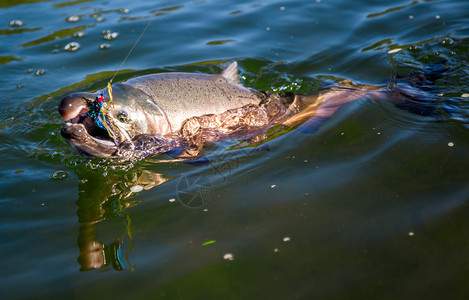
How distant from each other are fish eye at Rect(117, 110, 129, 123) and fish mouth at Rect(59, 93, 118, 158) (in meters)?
0.13

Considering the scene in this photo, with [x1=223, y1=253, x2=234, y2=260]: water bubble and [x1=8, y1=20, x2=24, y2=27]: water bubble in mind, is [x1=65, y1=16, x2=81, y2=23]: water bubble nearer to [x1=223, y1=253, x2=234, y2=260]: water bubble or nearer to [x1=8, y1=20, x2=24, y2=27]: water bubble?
[x1=8, y1=20, x2=24, y2=27]: water bubble

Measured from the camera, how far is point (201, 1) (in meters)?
8.42

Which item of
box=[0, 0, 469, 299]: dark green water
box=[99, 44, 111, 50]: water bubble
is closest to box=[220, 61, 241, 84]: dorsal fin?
box=[0, 0, 469, 299]: dark green water

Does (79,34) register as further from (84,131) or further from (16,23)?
(84,131)

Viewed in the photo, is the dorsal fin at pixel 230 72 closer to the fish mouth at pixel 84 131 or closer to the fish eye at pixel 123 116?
the fish eye at pixel 123 116

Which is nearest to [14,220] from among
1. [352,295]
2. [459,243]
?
[352,295]

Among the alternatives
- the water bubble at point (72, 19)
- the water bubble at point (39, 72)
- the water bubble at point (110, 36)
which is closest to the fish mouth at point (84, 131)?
the water bubble at point (39, 72)

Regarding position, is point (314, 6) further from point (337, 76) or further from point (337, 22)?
point (337, 76)

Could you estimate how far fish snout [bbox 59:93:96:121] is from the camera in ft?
11.2

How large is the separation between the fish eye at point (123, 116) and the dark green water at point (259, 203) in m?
0.44

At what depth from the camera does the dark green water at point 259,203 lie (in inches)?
98.6

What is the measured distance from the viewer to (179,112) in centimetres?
393

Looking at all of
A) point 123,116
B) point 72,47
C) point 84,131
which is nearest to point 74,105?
point 84,131

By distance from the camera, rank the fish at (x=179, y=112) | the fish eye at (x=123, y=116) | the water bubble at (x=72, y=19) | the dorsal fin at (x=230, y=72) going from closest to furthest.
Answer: the fish at (x=179, y=112), the fish eye at (x=123, y=116), the dorsal fin at (x=230, y=72), the water bubble at (x=72, y=19)
